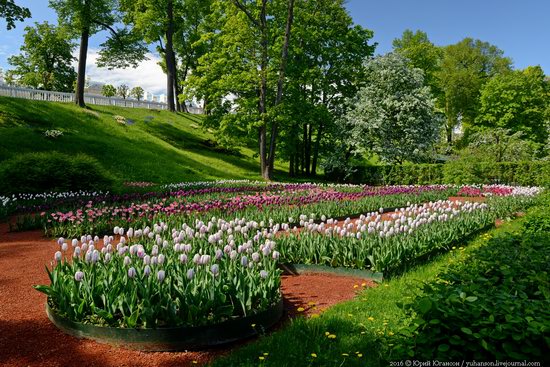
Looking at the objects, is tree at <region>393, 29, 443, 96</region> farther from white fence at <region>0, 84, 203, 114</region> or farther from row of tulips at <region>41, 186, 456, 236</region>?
row of tulips at <region>41, 186, 456, 236</region>

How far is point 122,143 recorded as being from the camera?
27.1 m

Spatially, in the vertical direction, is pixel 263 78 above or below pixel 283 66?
below

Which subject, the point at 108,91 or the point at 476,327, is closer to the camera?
the point at 476,327

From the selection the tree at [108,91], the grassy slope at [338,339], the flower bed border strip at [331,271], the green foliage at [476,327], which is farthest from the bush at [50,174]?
the tree at [108,91]

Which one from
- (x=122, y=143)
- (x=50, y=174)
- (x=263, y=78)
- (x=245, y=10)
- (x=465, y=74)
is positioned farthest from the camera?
(x=465, y=74)

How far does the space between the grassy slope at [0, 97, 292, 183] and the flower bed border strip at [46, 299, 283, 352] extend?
53.5 feet

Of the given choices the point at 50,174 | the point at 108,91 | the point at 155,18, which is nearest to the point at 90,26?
the point at 155,18

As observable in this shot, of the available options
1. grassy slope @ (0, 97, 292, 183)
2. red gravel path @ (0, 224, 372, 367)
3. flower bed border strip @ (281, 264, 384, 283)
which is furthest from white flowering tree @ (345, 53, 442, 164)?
red gravel path @ (0, 224, 372, 367)

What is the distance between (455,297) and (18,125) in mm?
27205

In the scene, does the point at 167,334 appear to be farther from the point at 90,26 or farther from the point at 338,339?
the point at 90,26

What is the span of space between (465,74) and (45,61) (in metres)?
53.8

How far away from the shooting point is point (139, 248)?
5.55 m

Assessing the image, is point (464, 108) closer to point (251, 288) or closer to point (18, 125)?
point (18, 125)

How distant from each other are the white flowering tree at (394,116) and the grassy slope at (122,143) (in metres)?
8.49
